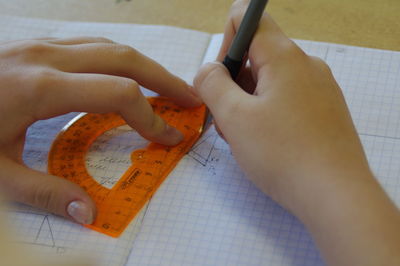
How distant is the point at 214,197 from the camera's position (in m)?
0.85

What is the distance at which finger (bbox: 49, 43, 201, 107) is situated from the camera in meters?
0.90

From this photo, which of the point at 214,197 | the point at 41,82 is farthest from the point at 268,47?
the point at 41,82

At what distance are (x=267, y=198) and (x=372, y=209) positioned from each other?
0.20 meters

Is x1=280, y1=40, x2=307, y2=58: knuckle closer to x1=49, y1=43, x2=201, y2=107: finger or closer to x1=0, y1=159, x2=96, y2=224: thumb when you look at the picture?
x1=49, y1=43, x2=201, y2=107: finger

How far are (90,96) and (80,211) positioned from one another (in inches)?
7.1

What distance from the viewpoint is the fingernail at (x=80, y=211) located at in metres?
0.80

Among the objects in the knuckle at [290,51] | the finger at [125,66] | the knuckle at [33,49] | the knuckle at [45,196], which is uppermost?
the knuckle at [290,51]

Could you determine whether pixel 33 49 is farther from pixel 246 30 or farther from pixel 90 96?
pixel 246 30

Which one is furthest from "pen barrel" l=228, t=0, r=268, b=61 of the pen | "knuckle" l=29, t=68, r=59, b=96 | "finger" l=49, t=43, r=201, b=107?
"knuckle" l=29, t=68, r=59, b=96

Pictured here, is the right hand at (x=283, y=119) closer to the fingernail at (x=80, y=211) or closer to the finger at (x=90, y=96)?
the finger at (x=90, y=96)

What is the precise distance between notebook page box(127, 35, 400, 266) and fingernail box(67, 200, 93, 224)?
0.08 metres

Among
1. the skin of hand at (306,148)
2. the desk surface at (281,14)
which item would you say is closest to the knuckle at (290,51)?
the skin of hand at (306,148)

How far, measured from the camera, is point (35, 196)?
803mm

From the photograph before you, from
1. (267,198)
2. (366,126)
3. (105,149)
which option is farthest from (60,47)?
(366,126)
